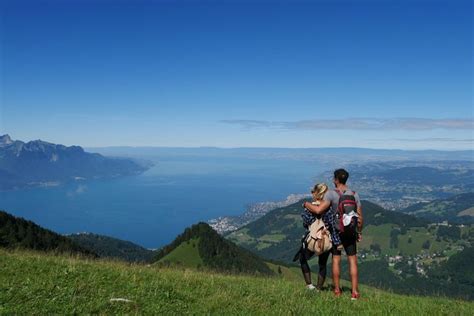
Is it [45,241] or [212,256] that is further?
[212,256]

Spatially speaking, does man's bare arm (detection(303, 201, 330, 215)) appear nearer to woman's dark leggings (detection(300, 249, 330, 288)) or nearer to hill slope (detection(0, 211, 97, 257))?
woman's dark leggings (detection(300, 249, 330, 288))

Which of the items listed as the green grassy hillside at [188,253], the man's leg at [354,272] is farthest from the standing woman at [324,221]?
the green grassy hillside at [188,253]

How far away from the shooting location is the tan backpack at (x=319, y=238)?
10000 mm

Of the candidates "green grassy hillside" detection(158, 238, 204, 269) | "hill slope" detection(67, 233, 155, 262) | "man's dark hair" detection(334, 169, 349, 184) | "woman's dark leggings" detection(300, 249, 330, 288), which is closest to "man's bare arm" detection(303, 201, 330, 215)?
"man's dark hair" detection(334, 169, 349, 184)

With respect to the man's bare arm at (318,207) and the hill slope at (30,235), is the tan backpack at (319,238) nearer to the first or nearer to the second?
the man's bare arm at (318,207)

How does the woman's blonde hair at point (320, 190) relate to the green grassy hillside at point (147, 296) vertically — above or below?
Result: above

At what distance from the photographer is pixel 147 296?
7812 mm

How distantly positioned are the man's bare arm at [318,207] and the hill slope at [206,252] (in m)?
83.0

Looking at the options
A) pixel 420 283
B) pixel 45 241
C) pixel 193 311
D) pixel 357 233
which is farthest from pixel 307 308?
pixel 420 283

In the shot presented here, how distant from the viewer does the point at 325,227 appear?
33.2ft

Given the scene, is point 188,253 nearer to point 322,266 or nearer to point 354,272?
point 322,266

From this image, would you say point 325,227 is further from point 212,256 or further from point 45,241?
point 212,256

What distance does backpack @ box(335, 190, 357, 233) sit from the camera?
978cm

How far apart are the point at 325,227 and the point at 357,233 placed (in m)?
0.83
